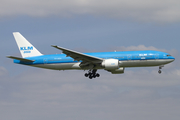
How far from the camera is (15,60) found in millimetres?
51875

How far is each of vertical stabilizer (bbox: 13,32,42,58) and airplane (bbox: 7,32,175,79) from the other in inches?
33.0

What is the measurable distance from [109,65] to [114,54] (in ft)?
8.12

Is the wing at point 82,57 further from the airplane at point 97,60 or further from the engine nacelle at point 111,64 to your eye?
the engine nacelle at point 111,64

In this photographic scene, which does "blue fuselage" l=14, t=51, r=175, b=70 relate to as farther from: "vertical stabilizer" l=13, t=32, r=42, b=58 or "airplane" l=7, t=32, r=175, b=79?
"vertical stabilizer" l=13, t=32, r=42, b=58

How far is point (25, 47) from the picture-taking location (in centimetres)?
5459

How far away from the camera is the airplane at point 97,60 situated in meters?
46.7

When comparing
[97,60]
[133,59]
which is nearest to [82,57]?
[97,60]

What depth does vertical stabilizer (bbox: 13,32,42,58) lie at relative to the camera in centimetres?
5366

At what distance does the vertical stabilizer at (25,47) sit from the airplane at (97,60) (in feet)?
2.75

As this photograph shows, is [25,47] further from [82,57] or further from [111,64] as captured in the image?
[111,64]

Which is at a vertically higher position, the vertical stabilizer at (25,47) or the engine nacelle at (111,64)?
the vertical stabilizer at (25,47)

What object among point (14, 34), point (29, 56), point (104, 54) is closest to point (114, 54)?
point (104, 54)

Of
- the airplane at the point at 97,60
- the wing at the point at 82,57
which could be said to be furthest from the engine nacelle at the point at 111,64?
the wing at the point at 82,57

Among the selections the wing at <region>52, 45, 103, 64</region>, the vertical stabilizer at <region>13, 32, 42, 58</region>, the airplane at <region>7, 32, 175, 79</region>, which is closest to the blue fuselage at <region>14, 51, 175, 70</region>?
the airplane at <region>7, 32, 175, 79</region>
